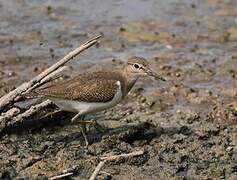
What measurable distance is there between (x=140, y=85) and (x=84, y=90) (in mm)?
2446

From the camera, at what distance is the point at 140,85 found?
10.5 m

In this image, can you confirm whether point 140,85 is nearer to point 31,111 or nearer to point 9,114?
point 31,111

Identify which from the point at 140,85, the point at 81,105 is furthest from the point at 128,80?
the point at 140,85

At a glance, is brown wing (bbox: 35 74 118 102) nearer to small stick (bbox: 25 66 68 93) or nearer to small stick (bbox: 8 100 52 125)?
small stick (bbox: 25 66 68 93)

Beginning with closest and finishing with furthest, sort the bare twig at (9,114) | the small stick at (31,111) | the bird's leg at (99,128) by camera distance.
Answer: the bare twig at (9,114) < the small stick at (31,111) < the bird's leg at (99,128)

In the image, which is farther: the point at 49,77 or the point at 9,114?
the point at 9,114

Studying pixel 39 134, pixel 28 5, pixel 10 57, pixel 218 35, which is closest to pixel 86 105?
pixel 39 134

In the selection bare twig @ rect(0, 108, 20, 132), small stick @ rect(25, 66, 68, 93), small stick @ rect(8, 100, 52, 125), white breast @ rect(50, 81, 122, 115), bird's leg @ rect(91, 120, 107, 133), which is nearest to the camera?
small stick @ rect(25, 66, 68, 93)

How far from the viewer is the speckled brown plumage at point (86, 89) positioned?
8.07 m

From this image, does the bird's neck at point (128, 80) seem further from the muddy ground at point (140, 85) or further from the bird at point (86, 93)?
the muddy ground at point (140, 85)

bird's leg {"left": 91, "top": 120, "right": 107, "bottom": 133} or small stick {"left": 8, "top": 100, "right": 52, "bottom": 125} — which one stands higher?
small stick {"left": 8, "top": 100, "right": 52, "bottom": 125}

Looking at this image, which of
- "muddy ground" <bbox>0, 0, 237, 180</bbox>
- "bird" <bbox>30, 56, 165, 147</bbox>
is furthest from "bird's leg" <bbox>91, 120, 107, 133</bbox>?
"bird" <bbox>30, 56, 165, 147</bbox>

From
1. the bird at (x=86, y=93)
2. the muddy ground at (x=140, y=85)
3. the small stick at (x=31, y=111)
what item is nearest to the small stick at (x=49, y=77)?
the bird at (x=86, y=93)

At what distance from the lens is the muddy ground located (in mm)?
7867
